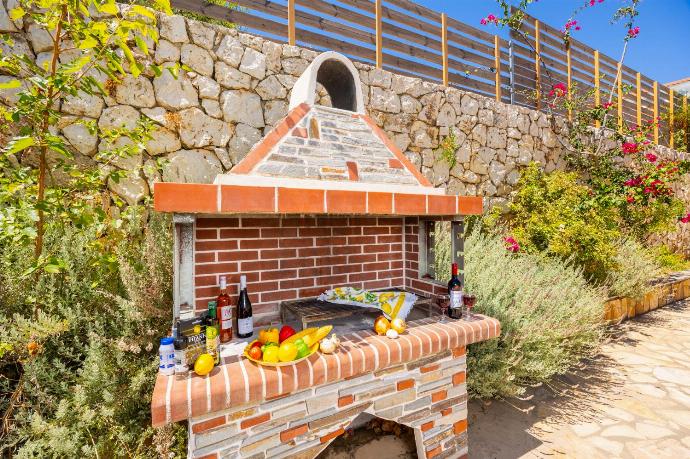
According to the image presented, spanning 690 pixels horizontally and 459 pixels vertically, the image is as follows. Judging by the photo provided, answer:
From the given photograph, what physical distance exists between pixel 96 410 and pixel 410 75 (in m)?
5.73

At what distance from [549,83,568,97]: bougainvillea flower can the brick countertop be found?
20.5 ft

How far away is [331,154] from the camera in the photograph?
2.43 meters

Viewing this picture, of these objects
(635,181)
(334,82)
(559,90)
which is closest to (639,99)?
(559,90)

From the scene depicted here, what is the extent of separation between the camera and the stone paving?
247 centimetres

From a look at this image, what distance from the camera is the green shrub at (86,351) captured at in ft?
6.56

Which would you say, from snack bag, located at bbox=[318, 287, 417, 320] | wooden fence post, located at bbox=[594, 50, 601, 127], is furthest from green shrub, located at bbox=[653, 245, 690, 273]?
snack bag, located at bbox=[318, 287, 417, 320]

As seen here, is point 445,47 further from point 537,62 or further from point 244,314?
point 244,314

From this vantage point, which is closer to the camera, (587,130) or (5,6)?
(5,6)

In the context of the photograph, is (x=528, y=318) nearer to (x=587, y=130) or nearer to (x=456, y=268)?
(x=456, y=268)

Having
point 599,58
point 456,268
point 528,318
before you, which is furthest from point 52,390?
point 599,58

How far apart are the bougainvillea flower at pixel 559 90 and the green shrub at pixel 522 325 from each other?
4184 mm

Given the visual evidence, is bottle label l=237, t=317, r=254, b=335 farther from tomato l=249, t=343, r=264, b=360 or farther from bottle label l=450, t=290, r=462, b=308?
bottle label l=450, t=290, r=462, b=308

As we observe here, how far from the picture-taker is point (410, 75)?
17.8 ft

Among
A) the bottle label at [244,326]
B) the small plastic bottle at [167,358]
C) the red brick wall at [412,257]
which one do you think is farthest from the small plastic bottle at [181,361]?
the red brick wall at [412,257]
